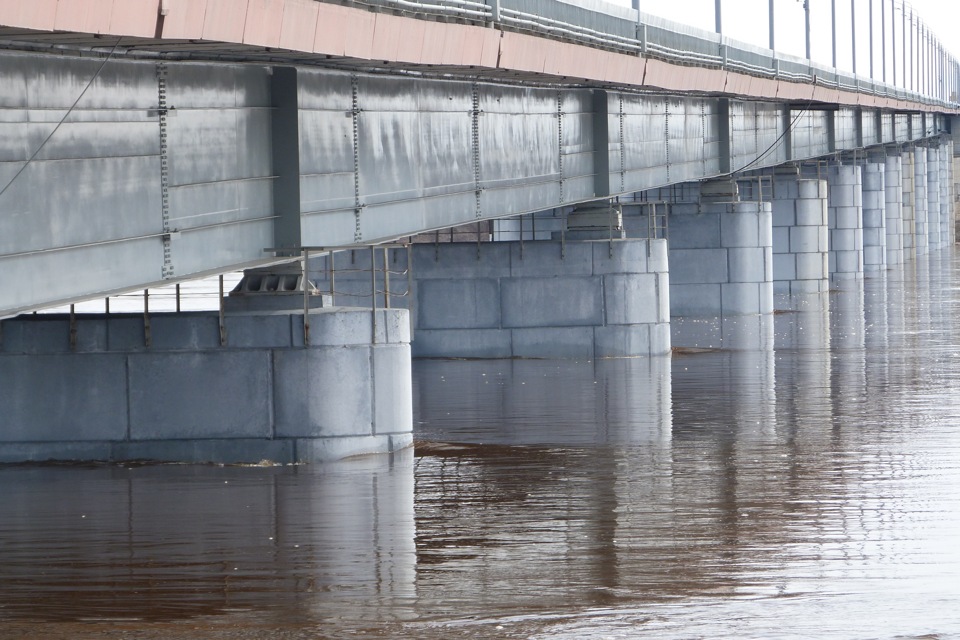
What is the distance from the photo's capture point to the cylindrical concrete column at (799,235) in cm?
5197

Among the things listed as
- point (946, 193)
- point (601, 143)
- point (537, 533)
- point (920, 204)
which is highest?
point (946, 193)

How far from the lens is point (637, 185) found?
29984 millimetres

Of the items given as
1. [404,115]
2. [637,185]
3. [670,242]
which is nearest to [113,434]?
[404,115]

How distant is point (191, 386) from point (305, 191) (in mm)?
2306

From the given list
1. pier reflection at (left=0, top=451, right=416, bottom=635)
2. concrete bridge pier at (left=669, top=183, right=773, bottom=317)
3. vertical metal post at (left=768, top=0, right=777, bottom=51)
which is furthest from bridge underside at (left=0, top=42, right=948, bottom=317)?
vertical metal post at (left=768, top=0, right=777, bottom=51)

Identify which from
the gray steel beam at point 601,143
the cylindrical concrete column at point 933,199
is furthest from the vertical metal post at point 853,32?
the gray steel beam at point 601,143

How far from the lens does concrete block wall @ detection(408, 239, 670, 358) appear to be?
30875 millimetres

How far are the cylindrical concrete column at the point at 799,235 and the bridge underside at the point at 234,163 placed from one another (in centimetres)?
2603

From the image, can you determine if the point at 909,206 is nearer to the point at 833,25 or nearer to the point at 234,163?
the point at 833,25

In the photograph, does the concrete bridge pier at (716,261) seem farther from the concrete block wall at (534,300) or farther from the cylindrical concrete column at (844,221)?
the cylindrical concrete column at (844,221)

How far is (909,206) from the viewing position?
3391 inches

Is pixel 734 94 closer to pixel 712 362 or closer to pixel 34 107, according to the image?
pixel 712 362

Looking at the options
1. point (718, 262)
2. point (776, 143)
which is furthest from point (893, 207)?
point (718, 262)

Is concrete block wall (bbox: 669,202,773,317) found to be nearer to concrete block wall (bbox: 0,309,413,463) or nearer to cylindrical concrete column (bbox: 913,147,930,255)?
concrete block wall (bbox: 0,309,413,463)
